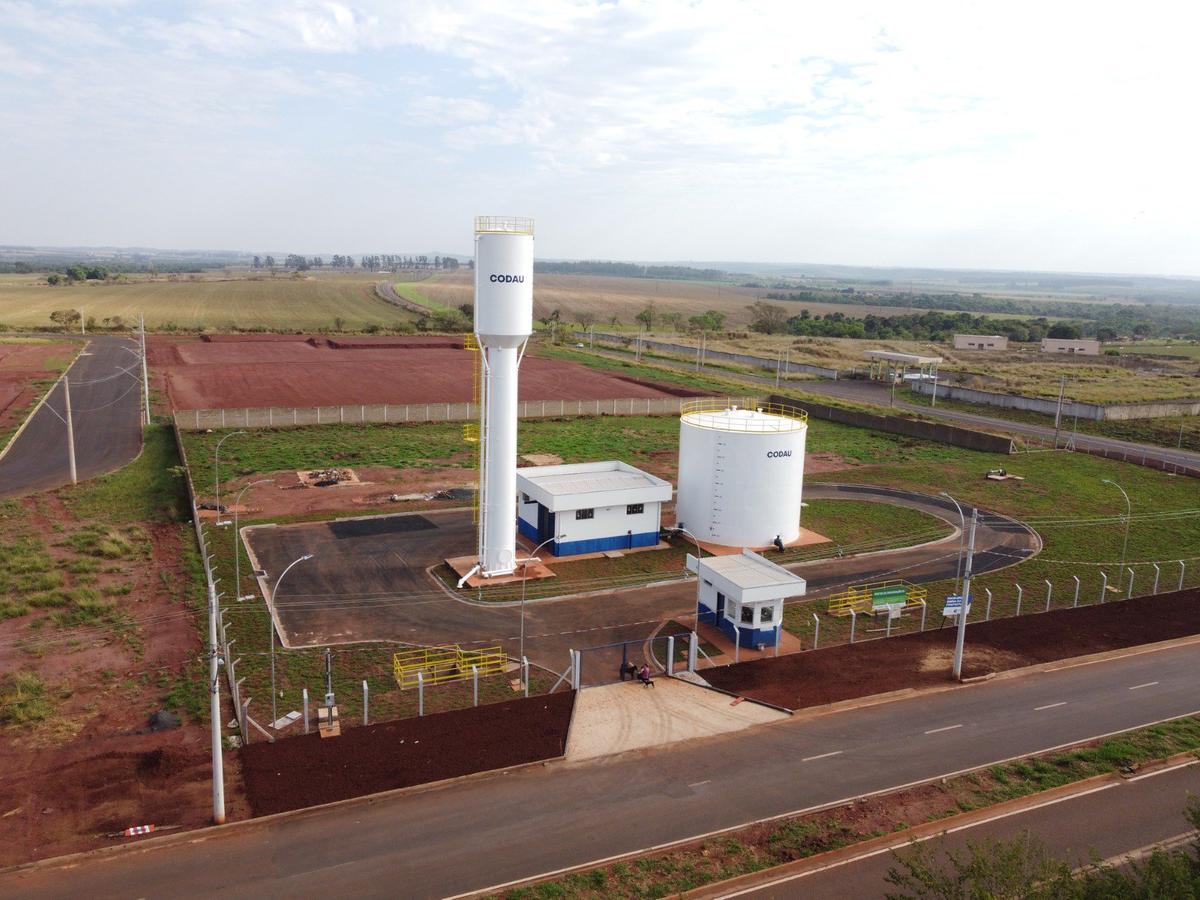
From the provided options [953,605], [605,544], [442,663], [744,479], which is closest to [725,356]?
[744,479]

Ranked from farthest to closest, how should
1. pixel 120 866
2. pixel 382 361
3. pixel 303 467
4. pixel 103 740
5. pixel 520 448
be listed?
pixel 382 361, pixel 520 448, pixel 303 467, pixel 103 740, pixel 120 866

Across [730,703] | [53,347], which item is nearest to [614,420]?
[730,703]

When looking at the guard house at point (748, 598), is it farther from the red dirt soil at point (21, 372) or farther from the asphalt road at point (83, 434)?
the red dirt soil at point (21, 372)

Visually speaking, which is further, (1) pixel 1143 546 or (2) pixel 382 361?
(2) pixel 382 361

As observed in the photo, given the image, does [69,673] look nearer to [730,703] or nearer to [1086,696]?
[730,703]

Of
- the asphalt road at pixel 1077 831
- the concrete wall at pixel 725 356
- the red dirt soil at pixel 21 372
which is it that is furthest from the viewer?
the concrete wall at pixel 725 356

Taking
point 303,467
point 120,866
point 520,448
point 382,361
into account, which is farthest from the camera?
point 382,361

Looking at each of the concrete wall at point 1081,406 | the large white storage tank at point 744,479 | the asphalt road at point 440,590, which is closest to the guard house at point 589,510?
the large white storage tank at point 744,479
